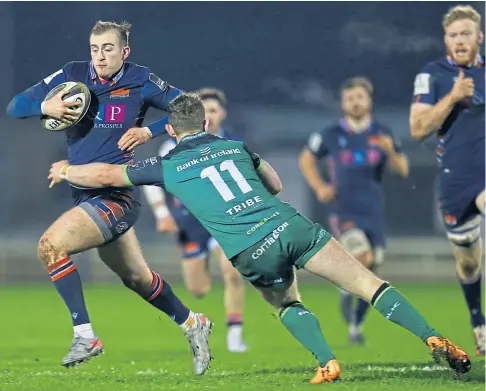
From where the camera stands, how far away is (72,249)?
768 cm

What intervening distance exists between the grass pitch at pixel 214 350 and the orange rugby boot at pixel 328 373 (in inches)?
2.6

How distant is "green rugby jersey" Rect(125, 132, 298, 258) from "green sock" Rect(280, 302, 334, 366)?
0.56 meters

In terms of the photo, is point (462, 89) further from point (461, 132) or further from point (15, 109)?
point (15, 109)

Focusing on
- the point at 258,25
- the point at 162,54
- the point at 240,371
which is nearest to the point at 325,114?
the point at 258,25

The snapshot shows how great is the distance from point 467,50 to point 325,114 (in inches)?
521

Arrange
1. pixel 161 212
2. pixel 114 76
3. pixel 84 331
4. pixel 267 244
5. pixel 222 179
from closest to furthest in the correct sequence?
1. pixel 267 244
2. pixel 222 179
3. pixel 84 331
4. pixel 114 76
5. pixel 161 212

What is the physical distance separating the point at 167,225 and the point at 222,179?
4.56m

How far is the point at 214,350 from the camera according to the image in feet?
35.3

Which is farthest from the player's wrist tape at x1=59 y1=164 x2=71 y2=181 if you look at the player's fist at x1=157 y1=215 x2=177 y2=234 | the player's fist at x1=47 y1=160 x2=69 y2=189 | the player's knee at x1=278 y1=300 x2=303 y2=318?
the player's fist at x1=157 y1=215 x2=177 y2=234

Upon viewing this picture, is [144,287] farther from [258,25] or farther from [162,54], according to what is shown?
[258,25]

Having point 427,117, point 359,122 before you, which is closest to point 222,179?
point 427,117

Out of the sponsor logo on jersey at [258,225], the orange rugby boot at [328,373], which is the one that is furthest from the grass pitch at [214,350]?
the sponsor logo on jersey at [258,225]

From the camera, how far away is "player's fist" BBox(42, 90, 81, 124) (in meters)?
7.79

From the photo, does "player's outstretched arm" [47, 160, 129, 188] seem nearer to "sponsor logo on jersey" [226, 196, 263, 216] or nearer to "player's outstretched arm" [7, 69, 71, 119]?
"player's outstretched arm" [7, 69, 71, 119]
